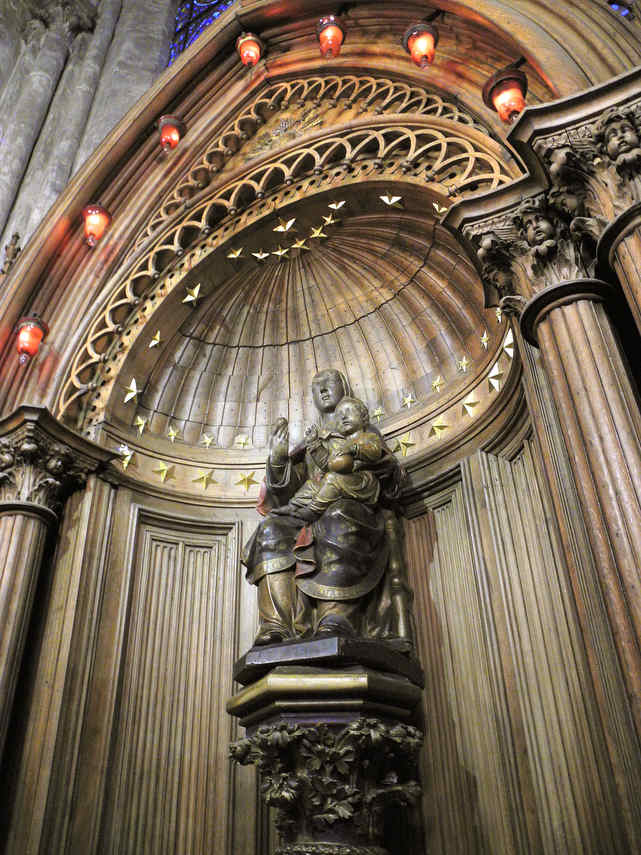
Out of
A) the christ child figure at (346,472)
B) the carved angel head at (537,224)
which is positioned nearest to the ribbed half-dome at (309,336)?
the christ child figure at (346,472)

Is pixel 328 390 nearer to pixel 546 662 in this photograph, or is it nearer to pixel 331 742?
pixel 546 662

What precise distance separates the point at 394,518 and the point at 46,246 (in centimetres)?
367

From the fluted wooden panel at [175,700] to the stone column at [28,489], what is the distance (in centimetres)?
65

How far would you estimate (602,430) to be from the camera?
2971 mm

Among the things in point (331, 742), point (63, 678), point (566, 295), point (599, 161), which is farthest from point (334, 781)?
point (599, 161)

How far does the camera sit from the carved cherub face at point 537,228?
352 cm

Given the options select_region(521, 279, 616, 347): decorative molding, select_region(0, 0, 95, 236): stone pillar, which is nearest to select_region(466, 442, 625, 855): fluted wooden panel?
select_region(521, 279, 616, 347): decorative molding

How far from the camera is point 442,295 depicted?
548 centimetres

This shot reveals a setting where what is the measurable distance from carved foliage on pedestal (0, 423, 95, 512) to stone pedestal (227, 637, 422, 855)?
213 cm

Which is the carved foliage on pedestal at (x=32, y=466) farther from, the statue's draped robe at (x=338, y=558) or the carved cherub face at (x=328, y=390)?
the carved cherub face at (x=328, y=390)

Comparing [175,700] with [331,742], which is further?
[175,700]

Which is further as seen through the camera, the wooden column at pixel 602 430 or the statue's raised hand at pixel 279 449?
the statue's raised hand at pixel 279 449

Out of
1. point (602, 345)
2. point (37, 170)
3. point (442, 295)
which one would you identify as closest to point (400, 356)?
point (442, 295)

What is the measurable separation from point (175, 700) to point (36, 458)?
190 centimetres
